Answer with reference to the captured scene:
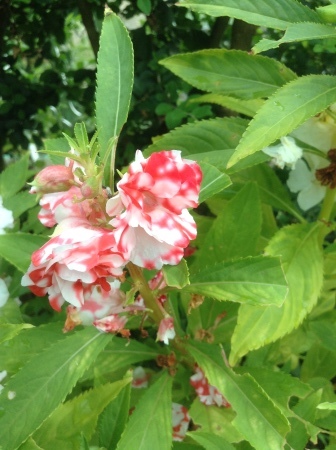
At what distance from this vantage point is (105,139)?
87 centimetres

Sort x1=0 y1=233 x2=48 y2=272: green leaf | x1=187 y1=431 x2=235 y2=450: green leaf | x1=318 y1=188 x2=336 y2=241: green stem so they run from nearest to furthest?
x1=187 y1=431 x2=235 y2=450: green leaf, x1=0 y1=233 x2=48 y2=272: green leaf, x1=318 y1=188 x2=336 y2=241: green stem

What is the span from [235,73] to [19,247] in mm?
455

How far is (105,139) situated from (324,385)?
2.11 feet

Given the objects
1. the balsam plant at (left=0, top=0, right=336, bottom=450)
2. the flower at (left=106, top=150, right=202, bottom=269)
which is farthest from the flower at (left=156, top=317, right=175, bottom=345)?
the flower at (left=106, top=150, right=202, bottom=269)

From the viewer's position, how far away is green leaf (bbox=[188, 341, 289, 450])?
848 millimetres

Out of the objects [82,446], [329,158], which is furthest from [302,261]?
[82,446]

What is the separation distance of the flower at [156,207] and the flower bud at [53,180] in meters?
0.06

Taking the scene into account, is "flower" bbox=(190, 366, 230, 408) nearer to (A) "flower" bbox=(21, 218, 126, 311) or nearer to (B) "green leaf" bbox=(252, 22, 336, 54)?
(A) "flower" bbox=(21, 218, 126, 311)

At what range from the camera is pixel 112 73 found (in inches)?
34.8

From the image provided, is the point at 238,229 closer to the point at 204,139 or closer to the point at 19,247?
the point at 204,139

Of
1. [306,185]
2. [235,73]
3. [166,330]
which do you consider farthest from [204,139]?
[166,330]

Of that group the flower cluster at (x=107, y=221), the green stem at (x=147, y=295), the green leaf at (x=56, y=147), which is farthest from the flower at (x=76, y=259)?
the green leaf at (x=56, y=147)

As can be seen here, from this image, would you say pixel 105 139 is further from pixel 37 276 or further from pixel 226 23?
pixel 226 23

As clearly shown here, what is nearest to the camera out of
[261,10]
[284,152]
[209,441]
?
[209,441]
